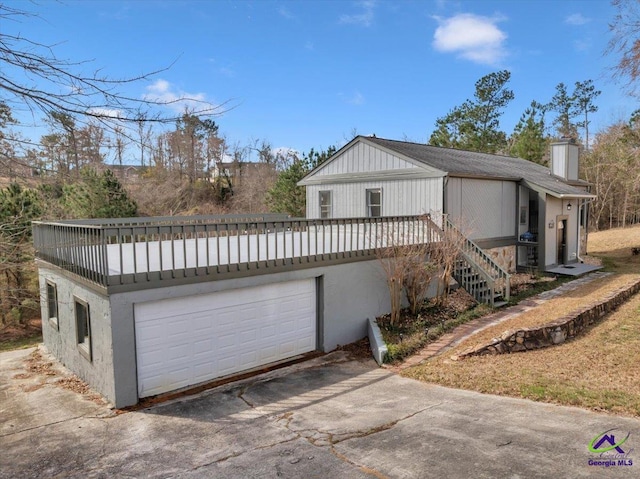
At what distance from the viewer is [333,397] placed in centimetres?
693

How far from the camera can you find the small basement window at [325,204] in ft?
51.9

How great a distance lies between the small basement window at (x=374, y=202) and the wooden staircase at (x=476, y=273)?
8.48ft

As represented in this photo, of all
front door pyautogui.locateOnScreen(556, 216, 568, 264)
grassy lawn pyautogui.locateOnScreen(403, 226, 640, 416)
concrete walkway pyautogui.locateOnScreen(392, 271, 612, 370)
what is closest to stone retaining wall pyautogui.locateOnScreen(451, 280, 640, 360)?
grassy lawn pyautogui.locateOnScreen(403, 226, 640, 416)

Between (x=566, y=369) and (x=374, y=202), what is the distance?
8.30m

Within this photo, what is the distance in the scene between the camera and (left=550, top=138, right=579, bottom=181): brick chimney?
752 inches

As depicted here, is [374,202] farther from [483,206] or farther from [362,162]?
[483,206]

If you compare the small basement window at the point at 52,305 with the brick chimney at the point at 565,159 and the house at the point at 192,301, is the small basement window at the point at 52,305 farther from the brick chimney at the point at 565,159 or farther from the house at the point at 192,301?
the brick chimney at the point at 565,159

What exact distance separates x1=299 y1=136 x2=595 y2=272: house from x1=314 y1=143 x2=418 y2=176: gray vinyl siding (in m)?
0.03

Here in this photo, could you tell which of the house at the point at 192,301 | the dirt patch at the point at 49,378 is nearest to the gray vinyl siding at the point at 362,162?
the house at the point at 192,301

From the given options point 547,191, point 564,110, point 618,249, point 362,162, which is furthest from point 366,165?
point 564,110

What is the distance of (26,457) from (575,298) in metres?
12.1

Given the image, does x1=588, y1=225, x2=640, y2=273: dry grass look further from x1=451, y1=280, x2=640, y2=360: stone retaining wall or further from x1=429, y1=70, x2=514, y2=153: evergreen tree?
x1=429, y1=70, x2=514, y2=153: evergreen tree

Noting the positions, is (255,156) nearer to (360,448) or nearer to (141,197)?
(141,197)

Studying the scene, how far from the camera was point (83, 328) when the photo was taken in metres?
7.97
